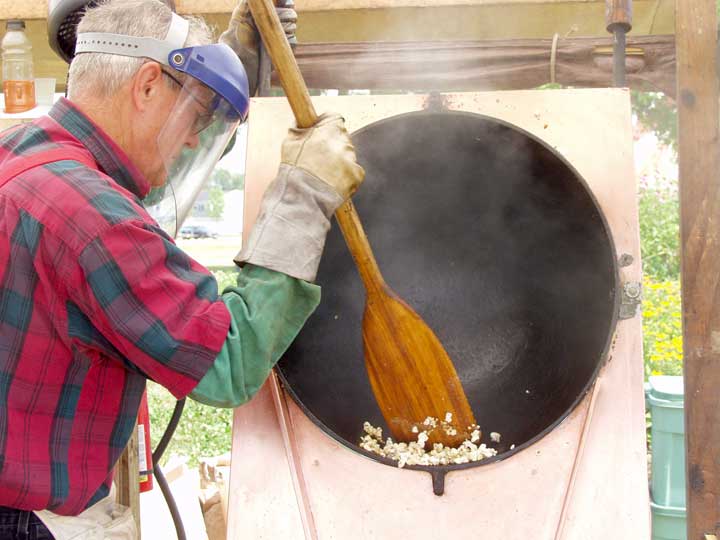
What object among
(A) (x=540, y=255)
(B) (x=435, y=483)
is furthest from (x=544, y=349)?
(B) (x=435, y=483)

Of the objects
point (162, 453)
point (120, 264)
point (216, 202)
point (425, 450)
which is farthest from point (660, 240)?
point (216, 202)

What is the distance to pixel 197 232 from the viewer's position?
16.5m

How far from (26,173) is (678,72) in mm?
1178

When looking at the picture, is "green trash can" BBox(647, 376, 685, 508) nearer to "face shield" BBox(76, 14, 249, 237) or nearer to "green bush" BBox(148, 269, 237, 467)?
"face shield" BBox(76, 14, 249, 237)

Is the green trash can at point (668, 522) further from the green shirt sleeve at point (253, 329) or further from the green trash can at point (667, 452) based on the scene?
the green shirt sleeve at point (253, 329)

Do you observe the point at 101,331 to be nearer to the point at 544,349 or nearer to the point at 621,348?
the point at 621,348

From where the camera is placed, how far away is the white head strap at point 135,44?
46.0 inches

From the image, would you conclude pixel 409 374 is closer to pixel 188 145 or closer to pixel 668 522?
pixel 188 145

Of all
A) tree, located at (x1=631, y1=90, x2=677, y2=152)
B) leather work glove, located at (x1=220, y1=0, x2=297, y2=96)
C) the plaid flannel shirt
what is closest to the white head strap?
the plaid flannel shirt

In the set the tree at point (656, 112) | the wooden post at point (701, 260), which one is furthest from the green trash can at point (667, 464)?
the tree at point (656, 112)

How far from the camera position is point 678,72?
4.90 feet

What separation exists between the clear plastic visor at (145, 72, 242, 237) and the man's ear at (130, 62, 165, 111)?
3cm

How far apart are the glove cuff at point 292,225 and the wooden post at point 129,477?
0.64m

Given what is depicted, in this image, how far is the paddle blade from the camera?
157 cm
